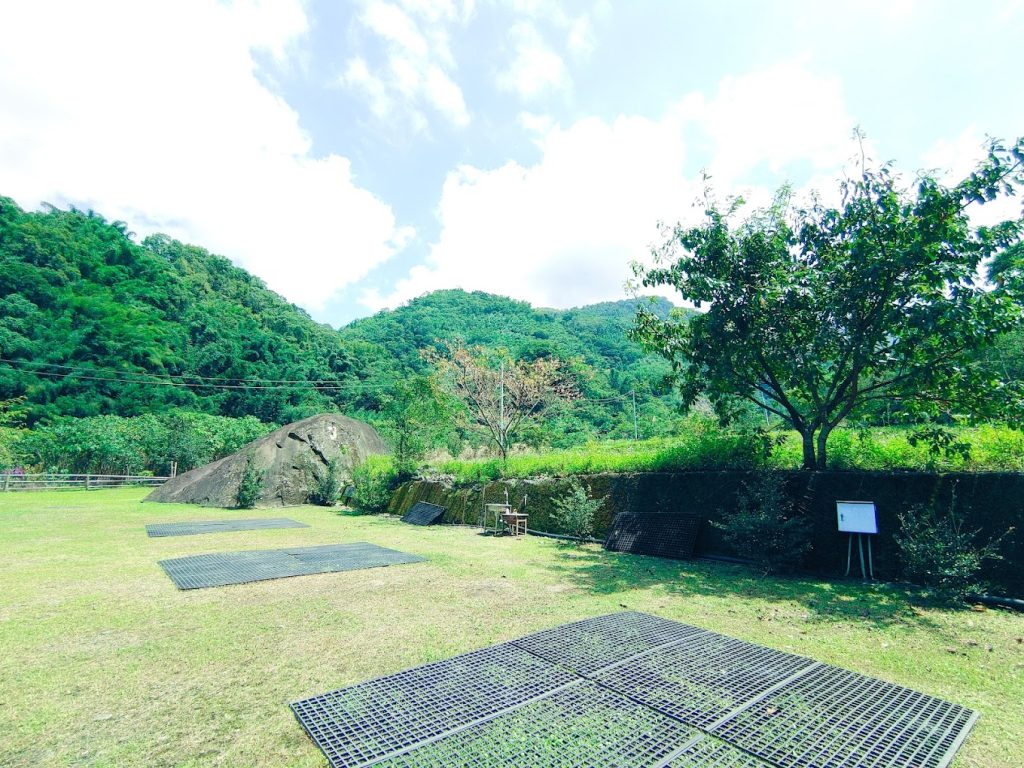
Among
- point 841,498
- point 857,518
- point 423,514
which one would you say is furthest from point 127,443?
point 857,518

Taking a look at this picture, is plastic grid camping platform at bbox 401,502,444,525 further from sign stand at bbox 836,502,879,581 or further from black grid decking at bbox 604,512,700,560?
sign stand at bbox 836,502,879,581

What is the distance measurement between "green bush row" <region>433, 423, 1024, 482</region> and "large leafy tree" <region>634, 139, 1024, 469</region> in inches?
15.0

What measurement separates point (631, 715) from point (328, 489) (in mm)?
18048

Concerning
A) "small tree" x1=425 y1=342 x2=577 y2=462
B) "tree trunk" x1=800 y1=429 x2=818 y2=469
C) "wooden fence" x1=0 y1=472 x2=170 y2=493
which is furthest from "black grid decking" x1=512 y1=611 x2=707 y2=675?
"wooden fence" x1=0 y1=472 x2=170 y2=493

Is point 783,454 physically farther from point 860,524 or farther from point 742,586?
point 742,586

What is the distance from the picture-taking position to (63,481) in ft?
77.6

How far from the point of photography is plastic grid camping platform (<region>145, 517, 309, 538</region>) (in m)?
10.7

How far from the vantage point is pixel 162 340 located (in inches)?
1592

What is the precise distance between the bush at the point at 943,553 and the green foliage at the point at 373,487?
13.6 metres

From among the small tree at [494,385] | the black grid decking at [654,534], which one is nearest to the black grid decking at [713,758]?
the black grid decking at [654,534]

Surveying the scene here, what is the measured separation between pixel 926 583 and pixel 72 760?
7.39m

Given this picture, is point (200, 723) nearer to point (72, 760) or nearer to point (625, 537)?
point (72, 760)

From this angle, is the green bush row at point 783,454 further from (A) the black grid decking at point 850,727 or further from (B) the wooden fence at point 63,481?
(B) the wooden fence at point 63,481

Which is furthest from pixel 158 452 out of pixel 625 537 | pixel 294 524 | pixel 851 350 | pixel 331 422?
pixel 851 350
